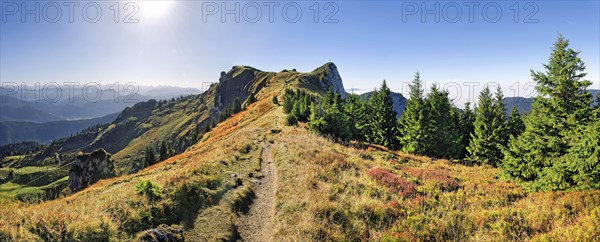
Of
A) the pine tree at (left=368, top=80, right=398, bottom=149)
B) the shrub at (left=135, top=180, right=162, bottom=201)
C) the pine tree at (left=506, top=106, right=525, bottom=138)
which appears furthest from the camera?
the pine tree at (left=368, top=80, right=398, bottom=149)

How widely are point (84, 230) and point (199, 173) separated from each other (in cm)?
791

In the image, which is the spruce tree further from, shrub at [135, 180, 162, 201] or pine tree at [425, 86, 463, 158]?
shrub at [135, 180, 162, 201]

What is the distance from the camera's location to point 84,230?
27.1 feet

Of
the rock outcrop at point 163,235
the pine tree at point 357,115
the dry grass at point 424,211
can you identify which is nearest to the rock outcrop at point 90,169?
the pine tree at point 357,115

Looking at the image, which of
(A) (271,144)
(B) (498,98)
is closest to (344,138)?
(A) (271,144)

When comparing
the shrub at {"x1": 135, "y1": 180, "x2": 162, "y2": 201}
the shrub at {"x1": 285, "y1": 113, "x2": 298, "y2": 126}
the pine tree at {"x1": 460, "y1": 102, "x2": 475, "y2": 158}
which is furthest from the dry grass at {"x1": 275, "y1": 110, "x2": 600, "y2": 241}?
the pine tree at {"x1": 460, "y1": 102, "x2": 475, "y2": 158}

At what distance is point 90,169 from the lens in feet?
182

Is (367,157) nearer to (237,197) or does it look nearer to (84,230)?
(237,197)

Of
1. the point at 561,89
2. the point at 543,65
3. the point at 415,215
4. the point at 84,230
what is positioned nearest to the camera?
the point at 84,230

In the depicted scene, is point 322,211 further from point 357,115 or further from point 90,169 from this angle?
point 90,169

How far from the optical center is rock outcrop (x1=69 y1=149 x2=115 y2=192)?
5541 cm

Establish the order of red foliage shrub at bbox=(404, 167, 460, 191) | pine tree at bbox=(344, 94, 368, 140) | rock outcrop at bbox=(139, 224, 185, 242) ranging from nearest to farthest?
rock outcrop at bbox=(139, 224, 185, 242), red foliage shrub at bbox=(404, 167, 460, 191), pine tree at bbox=(344, 94, 368, 140)

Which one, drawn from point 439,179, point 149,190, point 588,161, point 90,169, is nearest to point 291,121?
point 439,179

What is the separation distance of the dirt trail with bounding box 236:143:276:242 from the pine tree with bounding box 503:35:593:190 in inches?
544
